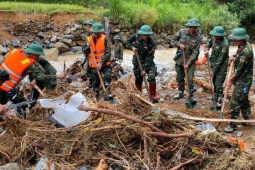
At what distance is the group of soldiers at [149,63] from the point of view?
5.84m

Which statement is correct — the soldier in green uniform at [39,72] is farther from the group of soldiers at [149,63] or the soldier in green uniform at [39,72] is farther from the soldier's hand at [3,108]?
the soldier's hand at [3,108]

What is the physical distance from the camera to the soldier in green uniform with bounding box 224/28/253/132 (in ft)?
19.3

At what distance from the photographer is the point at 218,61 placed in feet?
23.2

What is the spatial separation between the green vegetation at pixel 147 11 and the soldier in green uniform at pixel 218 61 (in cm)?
1085

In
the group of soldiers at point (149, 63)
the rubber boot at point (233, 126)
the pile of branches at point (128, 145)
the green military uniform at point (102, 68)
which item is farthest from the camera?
the green military uniform at point (102, 68)

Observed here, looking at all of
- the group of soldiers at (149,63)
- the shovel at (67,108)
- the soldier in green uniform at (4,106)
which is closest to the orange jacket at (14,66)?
the group of soldiers at (149,63)

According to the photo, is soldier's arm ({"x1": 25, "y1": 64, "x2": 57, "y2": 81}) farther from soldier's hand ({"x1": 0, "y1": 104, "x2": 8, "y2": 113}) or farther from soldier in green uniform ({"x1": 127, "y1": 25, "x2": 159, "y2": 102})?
soldier in green uniform ({"x1": 127, "y1": 25, "x2": 159, "y2": 102})

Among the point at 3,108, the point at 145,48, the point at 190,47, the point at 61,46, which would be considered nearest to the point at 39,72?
the point at 3,108

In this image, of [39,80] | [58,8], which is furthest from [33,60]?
[58,8]

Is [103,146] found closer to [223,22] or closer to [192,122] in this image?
[192,122]

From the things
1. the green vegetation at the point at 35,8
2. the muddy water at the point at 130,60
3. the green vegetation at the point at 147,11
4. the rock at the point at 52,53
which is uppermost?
the green vegetation at the point at 35,8

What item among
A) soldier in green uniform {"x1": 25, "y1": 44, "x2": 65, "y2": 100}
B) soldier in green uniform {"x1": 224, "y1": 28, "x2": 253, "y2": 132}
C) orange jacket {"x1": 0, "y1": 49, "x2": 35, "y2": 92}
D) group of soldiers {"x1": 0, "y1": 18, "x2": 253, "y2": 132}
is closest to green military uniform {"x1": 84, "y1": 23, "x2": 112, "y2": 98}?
group of soldiers {"x1": 0, "y1": 18, "x2": 253, "y2": 132}

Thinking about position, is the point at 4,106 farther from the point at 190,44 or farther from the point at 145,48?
the point at 190,44

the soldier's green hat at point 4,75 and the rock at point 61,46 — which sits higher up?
the soldier's green hat at point 4,75
